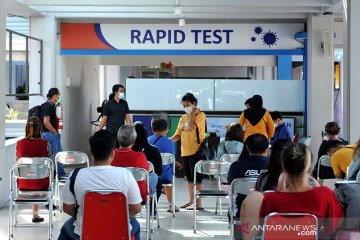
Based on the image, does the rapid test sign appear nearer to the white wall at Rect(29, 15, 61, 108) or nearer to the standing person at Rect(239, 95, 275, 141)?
the white wall at Rect(29, 15, 61, 108)

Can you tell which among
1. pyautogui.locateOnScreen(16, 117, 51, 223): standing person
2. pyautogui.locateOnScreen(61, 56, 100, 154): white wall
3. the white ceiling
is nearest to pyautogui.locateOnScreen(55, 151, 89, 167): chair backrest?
pyautogui.locateOnScreen(16, 117, 51, 223): standing person

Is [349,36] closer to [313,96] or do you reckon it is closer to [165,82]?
[313,96]

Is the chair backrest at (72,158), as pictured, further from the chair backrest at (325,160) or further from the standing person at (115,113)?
the standing person at (115,113)

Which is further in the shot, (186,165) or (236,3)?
(236,3)

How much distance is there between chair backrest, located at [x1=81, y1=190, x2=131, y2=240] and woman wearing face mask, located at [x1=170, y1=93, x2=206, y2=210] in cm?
386

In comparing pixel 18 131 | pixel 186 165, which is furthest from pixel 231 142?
pixel 18 131

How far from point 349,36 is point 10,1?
472 cm

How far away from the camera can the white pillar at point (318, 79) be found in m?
11.4

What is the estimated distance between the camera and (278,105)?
38.7 feet

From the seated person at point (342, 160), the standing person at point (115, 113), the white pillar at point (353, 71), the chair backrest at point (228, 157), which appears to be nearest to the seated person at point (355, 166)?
the seated person at point (342, 160)

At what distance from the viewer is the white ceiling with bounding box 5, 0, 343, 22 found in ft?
33.6

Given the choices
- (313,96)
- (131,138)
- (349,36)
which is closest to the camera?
(131,138)

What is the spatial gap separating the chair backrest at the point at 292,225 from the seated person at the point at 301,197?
92 mm

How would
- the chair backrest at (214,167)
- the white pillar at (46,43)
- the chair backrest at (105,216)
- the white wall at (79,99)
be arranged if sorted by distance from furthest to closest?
the white wall at (79,99)
the white pillar at (46,43)
the chair backrest at (214,167)
the chair backrest at (105,216)
